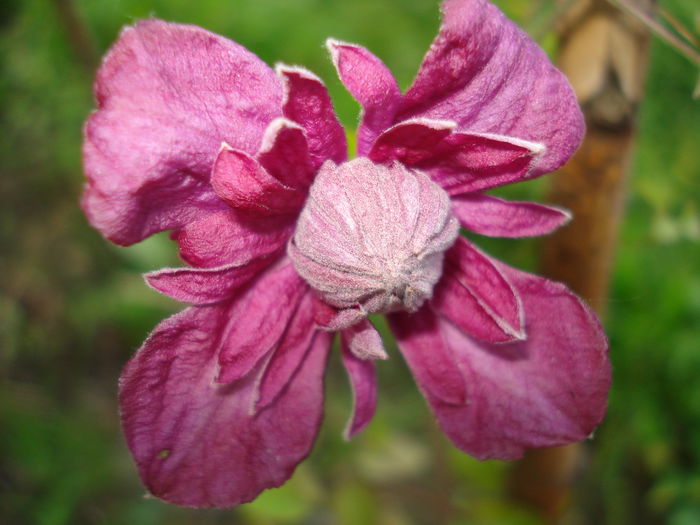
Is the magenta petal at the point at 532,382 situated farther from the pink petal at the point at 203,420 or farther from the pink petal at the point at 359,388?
the pink petal at the point at 203,420

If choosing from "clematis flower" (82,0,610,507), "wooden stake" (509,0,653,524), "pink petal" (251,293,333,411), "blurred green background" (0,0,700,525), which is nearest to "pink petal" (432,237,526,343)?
"clematis flower" (82,0,610,507)

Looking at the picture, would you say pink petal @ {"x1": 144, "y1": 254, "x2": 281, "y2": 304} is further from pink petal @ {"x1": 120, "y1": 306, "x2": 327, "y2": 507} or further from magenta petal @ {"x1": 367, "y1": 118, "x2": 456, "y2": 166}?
magenta petal @ {"x1": 367, "y1": 118, "x2": 456, "y2": 166}

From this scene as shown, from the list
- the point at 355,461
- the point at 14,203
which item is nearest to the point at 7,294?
the point at 14,203

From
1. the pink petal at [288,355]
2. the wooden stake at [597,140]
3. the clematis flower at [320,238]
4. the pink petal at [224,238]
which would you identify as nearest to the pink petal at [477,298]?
the clematis flower at [320,238]

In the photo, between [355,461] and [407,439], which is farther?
[407,439]

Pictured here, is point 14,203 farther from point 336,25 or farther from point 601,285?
point 601,285

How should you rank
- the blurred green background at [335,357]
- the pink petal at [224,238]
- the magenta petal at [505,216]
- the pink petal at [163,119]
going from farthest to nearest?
the blurred green background at [335,357], the magenta petal at [505,216], the pink petal at [224,238], the pink petal at [163,119]
